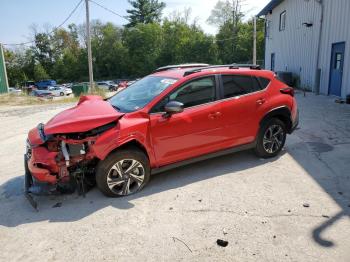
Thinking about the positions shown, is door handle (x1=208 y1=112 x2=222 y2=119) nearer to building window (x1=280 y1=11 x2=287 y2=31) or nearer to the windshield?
the windshield

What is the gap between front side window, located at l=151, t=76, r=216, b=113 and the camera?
15.0ft

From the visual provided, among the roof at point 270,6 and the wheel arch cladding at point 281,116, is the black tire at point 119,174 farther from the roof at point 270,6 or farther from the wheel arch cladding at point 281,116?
the roof at point 270,6

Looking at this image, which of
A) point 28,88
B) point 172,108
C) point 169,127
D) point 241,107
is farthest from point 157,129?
point 28,88

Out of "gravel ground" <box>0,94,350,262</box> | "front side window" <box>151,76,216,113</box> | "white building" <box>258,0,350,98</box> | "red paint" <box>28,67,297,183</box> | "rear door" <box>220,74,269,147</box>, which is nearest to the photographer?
"gravel ground" <box>0,94,350,262</box>

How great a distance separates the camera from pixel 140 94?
198 inches

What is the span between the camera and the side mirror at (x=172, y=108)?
14.4 ft

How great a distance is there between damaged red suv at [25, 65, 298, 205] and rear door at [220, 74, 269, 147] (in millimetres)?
16

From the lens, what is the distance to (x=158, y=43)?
2399 inches

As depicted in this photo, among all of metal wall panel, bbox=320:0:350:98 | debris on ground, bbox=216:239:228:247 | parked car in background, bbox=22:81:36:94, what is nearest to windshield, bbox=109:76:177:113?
debris on ground, bbox=216:239:228:247

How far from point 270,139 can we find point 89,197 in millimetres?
3170

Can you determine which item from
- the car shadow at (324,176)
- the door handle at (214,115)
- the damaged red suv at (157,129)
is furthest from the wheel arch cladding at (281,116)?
the door handle at (214,115)

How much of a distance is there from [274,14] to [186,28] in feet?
131

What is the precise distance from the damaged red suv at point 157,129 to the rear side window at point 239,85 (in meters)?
0.02

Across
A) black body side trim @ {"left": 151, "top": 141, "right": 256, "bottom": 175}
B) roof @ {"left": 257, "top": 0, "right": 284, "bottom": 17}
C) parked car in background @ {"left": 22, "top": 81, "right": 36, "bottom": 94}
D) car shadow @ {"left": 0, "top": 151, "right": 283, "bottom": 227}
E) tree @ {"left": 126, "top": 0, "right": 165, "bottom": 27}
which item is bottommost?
parked car in background @ {"left": 22, "top": 81, "right": 36, "bottom": 94}
